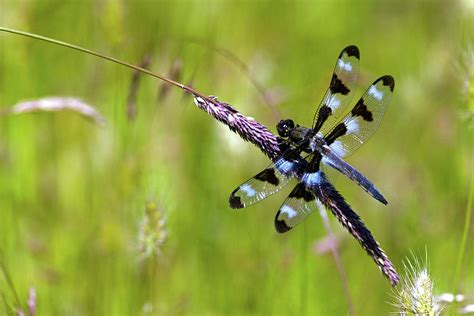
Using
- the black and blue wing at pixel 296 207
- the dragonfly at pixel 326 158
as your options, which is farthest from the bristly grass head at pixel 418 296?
the black and blue wing at pixel 296 207

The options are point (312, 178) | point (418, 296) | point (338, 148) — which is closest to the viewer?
point (418, 296)

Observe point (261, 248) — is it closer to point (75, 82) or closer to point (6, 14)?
point (6, 14)

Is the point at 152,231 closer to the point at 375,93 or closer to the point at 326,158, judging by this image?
the point at 326,158

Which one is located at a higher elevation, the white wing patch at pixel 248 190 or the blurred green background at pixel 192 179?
the blurred green background at pixel 192 179

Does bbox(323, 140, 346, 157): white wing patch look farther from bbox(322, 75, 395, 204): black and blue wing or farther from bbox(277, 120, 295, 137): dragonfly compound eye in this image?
bbox(277, 120, 295, 137): dragonfly compound eye

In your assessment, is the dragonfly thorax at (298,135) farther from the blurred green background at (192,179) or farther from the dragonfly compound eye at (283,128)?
the blurred green background at (192,179)

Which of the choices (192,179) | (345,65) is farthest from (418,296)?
(192,179)
